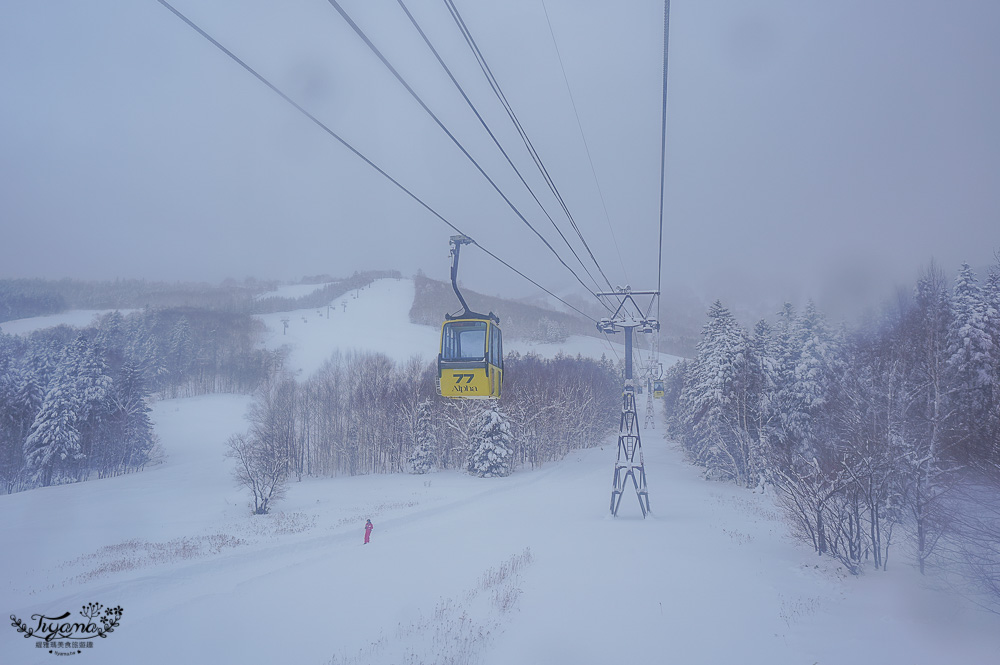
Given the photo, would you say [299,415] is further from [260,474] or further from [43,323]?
[43,323]

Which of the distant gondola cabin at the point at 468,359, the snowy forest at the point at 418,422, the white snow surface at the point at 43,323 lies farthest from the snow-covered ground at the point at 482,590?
the white snow surface at the point at 43,323

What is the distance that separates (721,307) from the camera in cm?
4694

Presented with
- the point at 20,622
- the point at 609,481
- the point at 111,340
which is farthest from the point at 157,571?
the point at 111,340

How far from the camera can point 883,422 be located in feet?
66.6

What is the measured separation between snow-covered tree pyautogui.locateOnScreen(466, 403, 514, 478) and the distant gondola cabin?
40871mm

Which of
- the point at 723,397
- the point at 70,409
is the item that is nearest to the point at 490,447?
the point at 723,397

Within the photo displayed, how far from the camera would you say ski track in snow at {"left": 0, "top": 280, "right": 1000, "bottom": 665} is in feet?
38.7

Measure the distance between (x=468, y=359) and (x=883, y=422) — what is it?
19136 millimetres

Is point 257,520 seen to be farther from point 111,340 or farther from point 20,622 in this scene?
point 111,340

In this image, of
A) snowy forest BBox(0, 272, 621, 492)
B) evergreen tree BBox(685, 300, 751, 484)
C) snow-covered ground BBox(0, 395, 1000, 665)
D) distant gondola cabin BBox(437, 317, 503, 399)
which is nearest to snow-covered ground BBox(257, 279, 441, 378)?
snowy forest BBox(0, 272, 621, 492)

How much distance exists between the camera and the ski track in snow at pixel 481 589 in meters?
11.8

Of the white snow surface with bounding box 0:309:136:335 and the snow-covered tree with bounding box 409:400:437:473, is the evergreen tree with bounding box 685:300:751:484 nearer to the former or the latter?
the snow-covered tree with bounding box 409:400:437:473

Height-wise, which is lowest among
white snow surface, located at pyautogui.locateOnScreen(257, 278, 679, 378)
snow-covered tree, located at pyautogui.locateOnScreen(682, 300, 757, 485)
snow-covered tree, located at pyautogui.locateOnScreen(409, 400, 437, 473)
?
snow-covered tree, located at pyautogui.locateOnScreen(409, 400, 437, 473)

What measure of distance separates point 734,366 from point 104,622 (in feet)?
139
